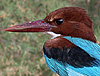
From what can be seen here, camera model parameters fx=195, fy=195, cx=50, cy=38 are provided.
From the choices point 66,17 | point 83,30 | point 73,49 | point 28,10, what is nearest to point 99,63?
point 73,49

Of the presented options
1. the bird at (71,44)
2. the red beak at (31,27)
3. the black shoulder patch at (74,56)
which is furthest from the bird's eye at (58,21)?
the black shoulder patch at (74,56)

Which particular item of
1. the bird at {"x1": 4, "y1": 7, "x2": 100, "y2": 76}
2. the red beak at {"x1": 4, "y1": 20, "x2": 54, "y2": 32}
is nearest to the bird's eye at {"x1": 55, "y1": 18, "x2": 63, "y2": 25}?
the bird at {"x1": 4, "y1": 7, "x2": 100, "y2": 76}

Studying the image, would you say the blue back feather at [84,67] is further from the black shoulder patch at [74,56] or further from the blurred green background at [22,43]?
the blurred green background at [22,43]

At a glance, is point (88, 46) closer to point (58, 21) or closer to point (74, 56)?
point (74, 56)

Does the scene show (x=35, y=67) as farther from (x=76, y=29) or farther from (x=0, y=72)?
(x=76, y=29)

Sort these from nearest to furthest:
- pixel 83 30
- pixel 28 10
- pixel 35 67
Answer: pixel 83 30
pixel 28 10
pixel 35 67

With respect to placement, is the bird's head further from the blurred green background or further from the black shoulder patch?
the blurred green background

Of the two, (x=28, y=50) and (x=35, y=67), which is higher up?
(x=28, y=50)
